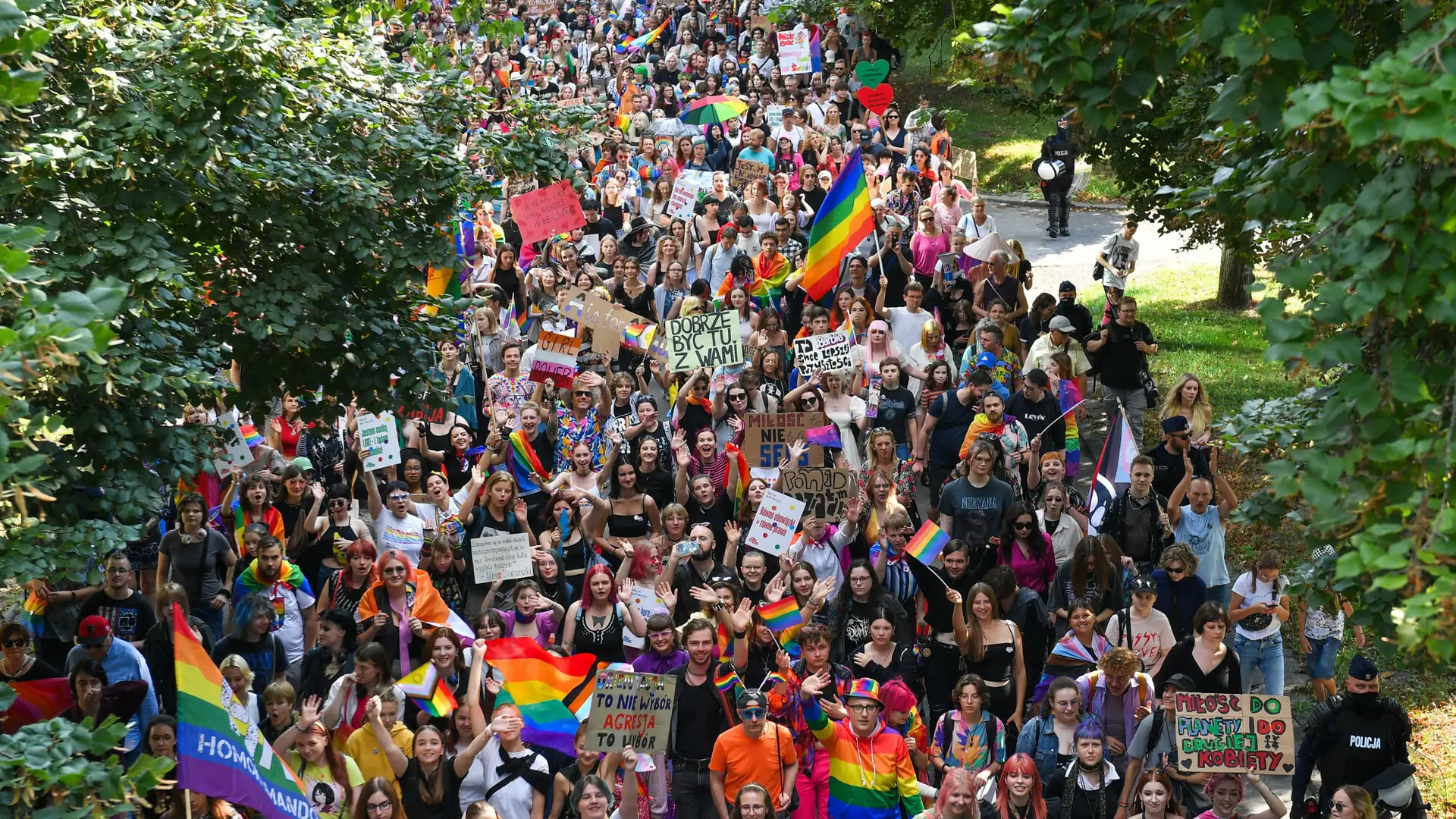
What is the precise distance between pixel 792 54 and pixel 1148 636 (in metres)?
16.7

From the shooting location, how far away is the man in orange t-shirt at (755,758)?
29.8 feet

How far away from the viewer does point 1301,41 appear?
17.9 ft

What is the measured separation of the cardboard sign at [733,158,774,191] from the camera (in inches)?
783

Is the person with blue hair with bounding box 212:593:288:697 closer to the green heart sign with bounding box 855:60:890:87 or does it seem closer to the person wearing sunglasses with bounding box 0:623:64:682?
the person wearing sunglasses with bounding box 0:623:64:682

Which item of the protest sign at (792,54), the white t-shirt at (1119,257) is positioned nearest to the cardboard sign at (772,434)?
the white t-shirt at (1119,257)

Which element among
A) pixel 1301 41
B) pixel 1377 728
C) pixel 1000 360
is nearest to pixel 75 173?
pixel 1301 41

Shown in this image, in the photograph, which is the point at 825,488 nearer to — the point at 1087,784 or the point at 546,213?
the point at 1087,784

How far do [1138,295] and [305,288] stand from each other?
1719cm

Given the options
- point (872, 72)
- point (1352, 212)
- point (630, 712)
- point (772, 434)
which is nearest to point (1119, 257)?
point (772, 434)

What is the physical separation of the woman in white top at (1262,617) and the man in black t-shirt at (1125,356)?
3.72m

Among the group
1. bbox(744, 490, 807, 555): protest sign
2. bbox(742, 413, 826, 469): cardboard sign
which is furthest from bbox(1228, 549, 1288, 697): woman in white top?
bbox(742, 413, 826, 469): cardboard sign

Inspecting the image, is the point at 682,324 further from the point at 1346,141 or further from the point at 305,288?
the point at 1346,141

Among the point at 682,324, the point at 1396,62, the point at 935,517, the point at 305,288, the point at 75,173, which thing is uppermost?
the point at 1396,62

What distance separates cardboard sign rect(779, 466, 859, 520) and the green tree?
519cm
